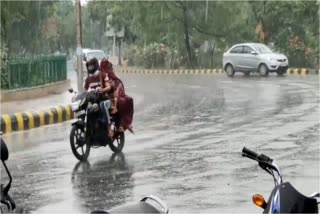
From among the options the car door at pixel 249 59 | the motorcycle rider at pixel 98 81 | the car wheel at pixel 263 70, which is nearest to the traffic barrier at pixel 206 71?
the car wheel at pixel 263 70

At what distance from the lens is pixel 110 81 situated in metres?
10.4

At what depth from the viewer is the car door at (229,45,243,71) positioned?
108ft

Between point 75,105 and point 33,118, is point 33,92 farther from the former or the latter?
point 75,105

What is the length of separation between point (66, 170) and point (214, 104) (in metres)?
9.57

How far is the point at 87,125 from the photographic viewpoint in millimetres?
10047

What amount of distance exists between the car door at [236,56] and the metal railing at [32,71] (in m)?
11.6

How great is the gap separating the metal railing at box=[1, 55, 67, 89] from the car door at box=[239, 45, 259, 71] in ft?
37.8

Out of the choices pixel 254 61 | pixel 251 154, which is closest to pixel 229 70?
pixel 254 61

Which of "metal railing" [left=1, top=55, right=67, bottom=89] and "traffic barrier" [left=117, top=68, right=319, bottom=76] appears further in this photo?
"traffic barrier" [left=117, top=68, right=319, bottom=76]

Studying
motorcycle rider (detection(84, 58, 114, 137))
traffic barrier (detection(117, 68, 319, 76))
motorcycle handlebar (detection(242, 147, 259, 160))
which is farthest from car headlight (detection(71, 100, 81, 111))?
traffic barrier (detection(117, 68, 319, 76))

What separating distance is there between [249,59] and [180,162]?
23565 mm

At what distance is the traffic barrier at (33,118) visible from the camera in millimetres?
14125

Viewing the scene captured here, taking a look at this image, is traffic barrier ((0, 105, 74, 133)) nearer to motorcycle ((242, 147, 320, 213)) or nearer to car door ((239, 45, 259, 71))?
motorcycle ((242, 147, 320, 213))

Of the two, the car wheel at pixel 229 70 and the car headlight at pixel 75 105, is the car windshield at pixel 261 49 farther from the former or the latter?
the car headlight at pixel 75 105
